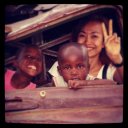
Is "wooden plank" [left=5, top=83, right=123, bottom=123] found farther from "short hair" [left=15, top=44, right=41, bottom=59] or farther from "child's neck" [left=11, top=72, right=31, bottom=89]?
"short hair" [left=15, top=44, right=41, bottom=59]

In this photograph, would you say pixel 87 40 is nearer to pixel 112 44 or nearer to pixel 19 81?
pixel 112 44

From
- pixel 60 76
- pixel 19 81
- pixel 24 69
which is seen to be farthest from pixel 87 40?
pixel 19 81

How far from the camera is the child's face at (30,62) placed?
4.97 meters

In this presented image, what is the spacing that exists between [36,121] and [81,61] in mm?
1008

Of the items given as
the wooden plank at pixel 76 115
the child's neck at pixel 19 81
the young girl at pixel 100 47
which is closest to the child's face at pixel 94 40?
the young girl at pixel 100 47

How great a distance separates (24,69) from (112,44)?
4.07 feet

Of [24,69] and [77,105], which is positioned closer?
[77,105]

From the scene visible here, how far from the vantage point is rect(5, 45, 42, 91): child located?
4.97 m

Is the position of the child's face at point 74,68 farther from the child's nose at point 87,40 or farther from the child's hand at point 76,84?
the child's nose at point 87,40

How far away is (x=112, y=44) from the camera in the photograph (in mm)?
4918

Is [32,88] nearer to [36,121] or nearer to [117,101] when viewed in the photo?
[36,121]

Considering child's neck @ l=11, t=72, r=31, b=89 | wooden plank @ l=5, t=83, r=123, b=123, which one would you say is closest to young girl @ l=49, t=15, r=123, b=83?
wooden plank @ l=5, t=83, r=123, b=123

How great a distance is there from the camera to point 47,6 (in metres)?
4.97
